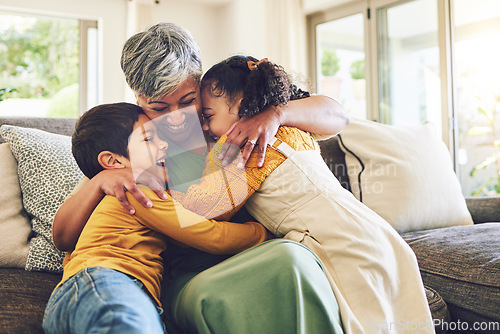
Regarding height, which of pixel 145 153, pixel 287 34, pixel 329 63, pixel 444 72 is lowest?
pixel 145 153

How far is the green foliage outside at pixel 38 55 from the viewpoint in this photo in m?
5.17

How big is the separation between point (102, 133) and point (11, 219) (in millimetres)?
512

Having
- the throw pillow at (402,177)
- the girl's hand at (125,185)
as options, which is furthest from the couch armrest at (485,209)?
the girl's hand at (125,185)

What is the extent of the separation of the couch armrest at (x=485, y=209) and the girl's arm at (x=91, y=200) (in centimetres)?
157

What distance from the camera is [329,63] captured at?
4965 millimetres

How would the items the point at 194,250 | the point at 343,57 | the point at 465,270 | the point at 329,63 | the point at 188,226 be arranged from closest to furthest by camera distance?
the point at 188,226 → the point at 194,250 → the point at 465,270 → the point at 343,57 → the point at 329,63

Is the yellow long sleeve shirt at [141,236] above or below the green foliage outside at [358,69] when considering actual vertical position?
below

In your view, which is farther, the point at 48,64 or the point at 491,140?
the point at 48,64

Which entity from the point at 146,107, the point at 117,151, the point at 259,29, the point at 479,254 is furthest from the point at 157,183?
the point at 259,29

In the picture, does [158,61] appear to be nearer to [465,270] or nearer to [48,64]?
[465,270]

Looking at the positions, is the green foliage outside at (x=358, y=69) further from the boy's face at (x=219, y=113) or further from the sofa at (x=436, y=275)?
the boy's face at (x=219, y=113)

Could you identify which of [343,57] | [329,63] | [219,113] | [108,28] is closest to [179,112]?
[219,113]

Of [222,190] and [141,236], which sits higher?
[222,190]

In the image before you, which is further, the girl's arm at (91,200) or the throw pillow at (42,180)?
the throw pillow at (42,180)
